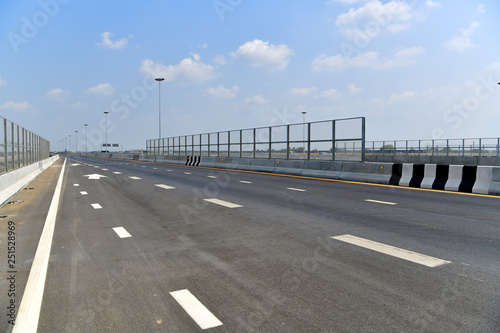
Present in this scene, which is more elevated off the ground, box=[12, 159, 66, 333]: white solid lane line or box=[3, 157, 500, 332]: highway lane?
box=[3, 157, 500, 332]: highway lane

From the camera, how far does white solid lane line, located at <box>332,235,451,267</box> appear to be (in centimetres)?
468

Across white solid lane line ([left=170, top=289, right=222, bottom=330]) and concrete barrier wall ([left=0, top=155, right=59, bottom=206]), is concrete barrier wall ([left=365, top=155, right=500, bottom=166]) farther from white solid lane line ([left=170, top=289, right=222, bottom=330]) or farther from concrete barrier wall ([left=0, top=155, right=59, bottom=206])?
white solid lane line ([left=170, top=289, right=222, bottom=330])

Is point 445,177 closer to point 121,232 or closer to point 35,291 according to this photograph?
point 121,232

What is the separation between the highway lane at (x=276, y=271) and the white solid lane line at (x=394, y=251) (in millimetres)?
158

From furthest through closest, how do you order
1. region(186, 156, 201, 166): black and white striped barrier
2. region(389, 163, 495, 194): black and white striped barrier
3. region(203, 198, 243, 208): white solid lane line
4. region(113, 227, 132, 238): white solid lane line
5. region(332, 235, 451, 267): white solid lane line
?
region(186, 156, 201, 166): black and white striped barrier → region(389, 163, 495, 194): black and white striped barrier → region(203, 198, 243, 208): white solid lane line → region(113, 227, 132, 238): white solid lane line → region(332, 235, 451, 267): white solid lane line

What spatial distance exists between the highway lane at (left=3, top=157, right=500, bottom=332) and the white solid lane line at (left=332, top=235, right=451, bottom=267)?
158 millimetres

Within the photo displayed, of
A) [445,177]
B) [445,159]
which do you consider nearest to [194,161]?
[445,159]

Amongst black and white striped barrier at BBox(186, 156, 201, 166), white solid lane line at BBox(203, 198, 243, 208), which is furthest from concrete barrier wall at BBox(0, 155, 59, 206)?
black and white striped barrier at BBox(186, 156, 201, 166)

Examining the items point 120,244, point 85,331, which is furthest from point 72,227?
point 85,331

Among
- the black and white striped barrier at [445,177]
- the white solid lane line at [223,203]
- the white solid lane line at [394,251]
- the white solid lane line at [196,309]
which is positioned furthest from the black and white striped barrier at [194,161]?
the white solid lane line at [196,309]

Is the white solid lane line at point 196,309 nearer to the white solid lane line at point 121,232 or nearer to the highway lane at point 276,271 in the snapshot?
the highway lane at point 276,271

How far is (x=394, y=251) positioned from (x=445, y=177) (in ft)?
31.5

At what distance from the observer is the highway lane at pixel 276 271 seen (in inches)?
127

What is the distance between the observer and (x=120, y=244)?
5918mm
